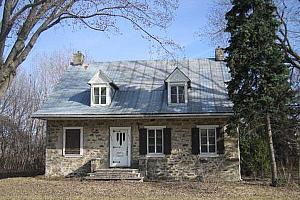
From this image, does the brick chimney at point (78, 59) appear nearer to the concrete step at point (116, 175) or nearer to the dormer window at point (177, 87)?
the dormer window at point (177, 87)

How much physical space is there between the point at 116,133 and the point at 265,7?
31.5ft

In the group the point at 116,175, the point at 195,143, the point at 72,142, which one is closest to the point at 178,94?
the point at 195,143

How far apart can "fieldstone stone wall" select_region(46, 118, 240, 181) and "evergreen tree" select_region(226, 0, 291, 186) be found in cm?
274

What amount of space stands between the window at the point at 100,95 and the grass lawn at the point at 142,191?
5159 mm

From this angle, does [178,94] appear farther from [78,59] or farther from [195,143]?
[78,59]

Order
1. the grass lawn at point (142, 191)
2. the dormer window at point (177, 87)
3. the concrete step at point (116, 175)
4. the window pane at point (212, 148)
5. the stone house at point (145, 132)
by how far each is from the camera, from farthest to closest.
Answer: the dormer window at point (177, 87), the window pane at point (212, 148), the stone house at point (145, 132), the concrete step at point (116, 175), the grass lawn at point (142, 191)

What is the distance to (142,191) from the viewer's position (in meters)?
14.2

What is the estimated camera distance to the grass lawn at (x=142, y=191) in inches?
500

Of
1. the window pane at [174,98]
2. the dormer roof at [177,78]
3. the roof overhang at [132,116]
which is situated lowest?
the roof overhang at [132,116]

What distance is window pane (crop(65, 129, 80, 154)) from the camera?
19766 millimetres

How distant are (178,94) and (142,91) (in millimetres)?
2309

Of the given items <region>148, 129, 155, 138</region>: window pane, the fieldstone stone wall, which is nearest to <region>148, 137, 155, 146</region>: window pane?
<region>148, 129, 155, 138</region>: window pane

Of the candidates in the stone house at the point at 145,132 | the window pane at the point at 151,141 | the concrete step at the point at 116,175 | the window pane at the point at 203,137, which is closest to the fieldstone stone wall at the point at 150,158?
the stone house at the point at 145,132

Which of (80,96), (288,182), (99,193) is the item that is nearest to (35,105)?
(80,96)
